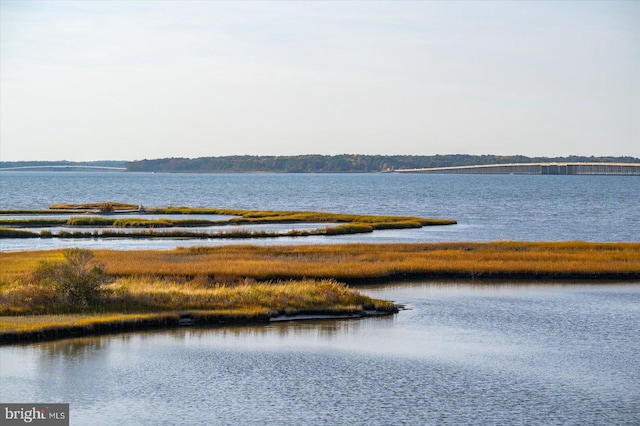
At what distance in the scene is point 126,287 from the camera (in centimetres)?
4300

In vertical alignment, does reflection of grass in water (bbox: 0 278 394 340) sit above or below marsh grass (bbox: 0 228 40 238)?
above

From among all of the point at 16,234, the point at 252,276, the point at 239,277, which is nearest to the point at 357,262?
the point at 252,276

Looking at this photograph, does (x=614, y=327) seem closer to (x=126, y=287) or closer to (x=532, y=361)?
(x=532, y=361)

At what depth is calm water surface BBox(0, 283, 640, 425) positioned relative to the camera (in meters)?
26.5

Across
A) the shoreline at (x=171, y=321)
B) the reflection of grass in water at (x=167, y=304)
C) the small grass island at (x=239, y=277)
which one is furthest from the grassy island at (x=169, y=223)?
the shoreline at (x=171, y=321)

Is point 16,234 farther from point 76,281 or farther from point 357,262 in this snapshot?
point 76,281

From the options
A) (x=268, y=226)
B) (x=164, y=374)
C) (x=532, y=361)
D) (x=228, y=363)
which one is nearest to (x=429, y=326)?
(x=532, y=361)

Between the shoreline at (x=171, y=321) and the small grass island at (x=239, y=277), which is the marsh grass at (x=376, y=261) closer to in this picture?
the small grass island at (x=239, y=277)

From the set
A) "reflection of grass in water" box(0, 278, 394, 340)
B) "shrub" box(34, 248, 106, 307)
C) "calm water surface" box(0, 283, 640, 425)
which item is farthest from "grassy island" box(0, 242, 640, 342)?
"calm water surface" box(0, 283, 640, 425)

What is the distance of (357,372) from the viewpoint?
3169 centimetres

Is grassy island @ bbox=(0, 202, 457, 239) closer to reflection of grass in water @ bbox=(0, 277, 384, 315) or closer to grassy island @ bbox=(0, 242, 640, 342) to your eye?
grassy island @ bbox=(0, 242, 640, 342)

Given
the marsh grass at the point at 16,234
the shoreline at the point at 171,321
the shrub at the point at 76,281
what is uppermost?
the shrub at the point at 76,281

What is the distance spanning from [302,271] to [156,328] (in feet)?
53.1

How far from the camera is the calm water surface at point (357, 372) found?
2655 cm
